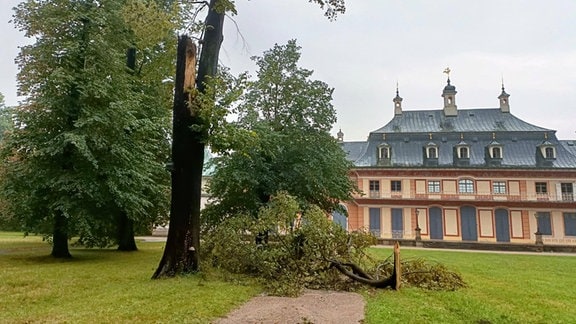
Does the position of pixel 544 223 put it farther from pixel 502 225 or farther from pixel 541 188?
pixel 502 225

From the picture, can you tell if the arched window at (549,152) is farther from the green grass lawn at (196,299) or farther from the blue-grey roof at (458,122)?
the green grass lawn at (196,299)

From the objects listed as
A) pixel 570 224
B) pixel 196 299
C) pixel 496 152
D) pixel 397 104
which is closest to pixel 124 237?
pixel 196 299

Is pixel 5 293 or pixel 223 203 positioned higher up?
pixel 223 203

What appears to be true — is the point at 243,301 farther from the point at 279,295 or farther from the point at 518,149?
the point at 518,149

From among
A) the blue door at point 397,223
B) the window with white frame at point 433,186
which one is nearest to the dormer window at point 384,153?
the window with white frame at point 433,186

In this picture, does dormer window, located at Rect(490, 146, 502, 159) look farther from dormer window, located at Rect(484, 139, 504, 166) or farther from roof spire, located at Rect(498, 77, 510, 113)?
roof spire, located at Rect(498, 77, 510, 113)

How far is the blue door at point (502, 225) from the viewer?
31266 mm

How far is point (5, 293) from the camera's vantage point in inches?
301

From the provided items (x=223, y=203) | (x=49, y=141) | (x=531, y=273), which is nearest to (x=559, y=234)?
(x=531, y=273)

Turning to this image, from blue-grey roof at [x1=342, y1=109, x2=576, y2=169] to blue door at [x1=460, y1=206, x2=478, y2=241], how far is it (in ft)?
12.5

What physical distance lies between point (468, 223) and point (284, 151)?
21.5m

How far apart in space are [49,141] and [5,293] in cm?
678

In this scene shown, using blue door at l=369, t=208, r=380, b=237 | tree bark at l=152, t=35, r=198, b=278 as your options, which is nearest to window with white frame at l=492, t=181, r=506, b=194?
blue door at l=369, t=208, r=380, b=237

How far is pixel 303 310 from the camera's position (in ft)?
20.5
